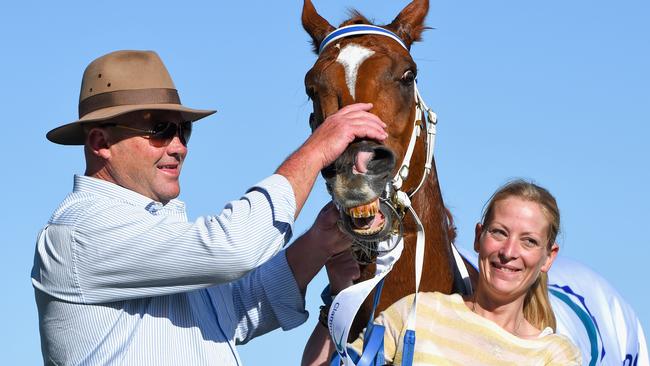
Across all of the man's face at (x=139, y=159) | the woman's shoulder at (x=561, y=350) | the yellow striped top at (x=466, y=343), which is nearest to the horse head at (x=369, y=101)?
the yellow striped top at (x=466, y=343)

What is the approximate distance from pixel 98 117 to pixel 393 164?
4.22ft

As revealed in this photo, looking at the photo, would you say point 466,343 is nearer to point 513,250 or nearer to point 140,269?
point 513,250

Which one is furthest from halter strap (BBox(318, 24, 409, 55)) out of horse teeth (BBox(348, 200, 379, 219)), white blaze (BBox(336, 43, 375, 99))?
horse teeth (BBox(348, 200, 379, 219))

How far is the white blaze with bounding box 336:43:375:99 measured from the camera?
16.6 feet

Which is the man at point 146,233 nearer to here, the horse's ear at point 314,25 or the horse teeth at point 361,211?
the horse teeth at point 361,211

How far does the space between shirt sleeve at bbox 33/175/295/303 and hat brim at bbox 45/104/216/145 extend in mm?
419

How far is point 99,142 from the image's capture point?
4320 mm

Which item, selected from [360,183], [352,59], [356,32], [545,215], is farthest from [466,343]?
[356,32]

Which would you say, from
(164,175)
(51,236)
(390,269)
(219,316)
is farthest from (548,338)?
(51,236)

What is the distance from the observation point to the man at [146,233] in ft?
Answer: 12.7

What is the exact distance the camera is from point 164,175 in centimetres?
432

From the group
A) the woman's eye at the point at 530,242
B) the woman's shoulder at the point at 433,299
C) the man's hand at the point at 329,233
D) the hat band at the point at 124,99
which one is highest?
the hat band at the point at 124,99

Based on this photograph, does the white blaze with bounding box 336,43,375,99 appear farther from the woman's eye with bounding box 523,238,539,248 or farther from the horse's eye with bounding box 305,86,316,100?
the woman's eye with bounding box 523,238,539,248

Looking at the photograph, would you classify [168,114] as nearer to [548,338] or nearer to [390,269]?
[390,269]
